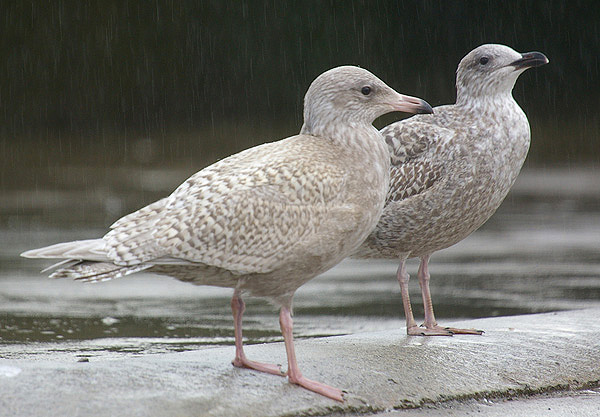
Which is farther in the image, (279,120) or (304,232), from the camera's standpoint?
(279,120)

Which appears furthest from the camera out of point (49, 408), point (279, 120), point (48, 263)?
point (279, 120)

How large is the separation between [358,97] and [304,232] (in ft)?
2.72

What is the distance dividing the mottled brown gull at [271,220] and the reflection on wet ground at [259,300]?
218 centimetres

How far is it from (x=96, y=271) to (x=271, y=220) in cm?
81

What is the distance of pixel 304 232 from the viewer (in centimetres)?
485

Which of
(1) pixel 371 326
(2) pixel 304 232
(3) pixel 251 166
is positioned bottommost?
(1) pixel 371 326

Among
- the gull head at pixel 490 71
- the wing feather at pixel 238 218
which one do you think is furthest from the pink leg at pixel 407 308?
the wing feather at pixel 238 218

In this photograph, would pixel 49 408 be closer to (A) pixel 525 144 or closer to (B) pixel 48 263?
(A) pixel 525 144

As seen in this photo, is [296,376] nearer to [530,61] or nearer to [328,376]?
[328,376]

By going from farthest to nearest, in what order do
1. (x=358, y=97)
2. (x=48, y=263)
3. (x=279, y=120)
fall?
1. (x=279, y=120)
2. (x=48, y=263)
3. (x=358, y=97)

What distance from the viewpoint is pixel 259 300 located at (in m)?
9.12

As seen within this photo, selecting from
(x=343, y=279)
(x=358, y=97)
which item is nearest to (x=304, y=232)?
(x=358, y=97)

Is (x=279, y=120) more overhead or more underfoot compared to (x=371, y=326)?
more overhead

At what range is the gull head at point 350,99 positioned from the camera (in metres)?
5.27
